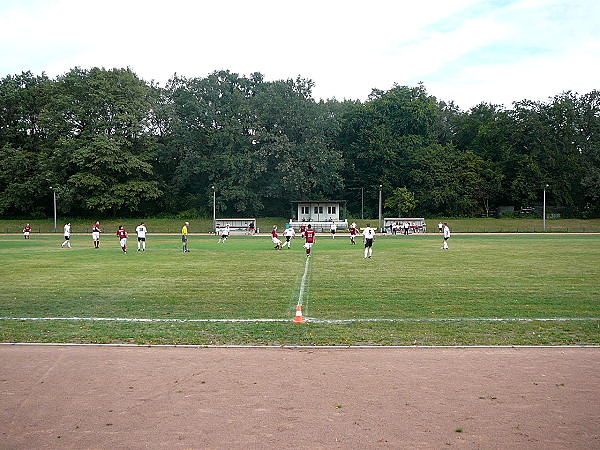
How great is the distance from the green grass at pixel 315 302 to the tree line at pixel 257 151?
53239mm

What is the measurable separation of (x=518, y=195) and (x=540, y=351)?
251 feet

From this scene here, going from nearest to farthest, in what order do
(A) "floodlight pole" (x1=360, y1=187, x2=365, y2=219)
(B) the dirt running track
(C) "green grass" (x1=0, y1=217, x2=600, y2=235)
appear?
(B) the dirt running track, (C) "green grass" (x1=0, y1=217, x2=600, y2=235), (A) "floodlight pole" (x1=360, y1=187, x2=365, y2=219)

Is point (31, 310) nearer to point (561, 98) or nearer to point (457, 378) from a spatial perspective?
point (457, 378)

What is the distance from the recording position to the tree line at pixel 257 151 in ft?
239

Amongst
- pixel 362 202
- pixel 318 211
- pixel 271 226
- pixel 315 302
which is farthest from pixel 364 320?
pixel 362 202

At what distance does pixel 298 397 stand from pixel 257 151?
6946 cm

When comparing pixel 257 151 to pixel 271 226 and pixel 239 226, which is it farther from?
pixel 239 226

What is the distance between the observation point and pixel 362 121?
275ft

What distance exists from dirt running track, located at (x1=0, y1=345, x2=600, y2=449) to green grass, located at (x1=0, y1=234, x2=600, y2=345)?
3.27 feet

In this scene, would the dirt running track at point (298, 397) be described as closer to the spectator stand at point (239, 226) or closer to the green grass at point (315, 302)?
the green grass at point (315, 302)

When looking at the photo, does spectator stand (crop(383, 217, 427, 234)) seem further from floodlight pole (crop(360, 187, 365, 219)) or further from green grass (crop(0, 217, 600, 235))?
floodlight pole (crop(360, 187, 365, 219))

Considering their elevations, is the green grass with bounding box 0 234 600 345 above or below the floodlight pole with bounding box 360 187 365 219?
below

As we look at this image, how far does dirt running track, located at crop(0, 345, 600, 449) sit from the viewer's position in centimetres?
496

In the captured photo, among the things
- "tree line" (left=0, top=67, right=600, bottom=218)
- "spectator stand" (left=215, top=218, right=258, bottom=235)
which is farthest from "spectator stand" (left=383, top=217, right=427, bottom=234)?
"spectator stand" (left=215, top=218, right=258, bottom=235)
